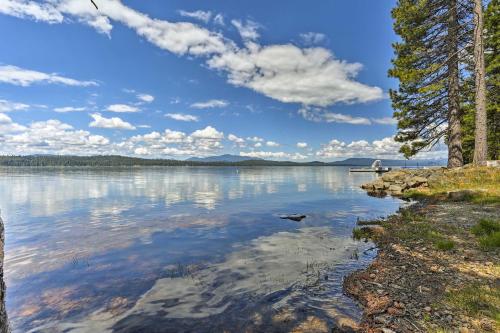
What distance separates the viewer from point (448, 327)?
610cm

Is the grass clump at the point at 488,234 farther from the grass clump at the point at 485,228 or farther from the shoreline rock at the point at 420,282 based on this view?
the shoreline rock at the point at 420,282

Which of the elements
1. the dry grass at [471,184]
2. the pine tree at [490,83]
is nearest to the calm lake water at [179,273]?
the dry grass at [471,184]

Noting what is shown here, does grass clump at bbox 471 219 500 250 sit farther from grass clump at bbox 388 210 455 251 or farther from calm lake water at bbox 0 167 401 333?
calm lake water at bbox 0 167 401 333

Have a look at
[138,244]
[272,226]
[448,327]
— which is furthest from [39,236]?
[448,327]

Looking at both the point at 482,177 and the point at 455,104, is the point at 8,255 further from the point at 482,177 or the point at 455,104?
the point at 455,104

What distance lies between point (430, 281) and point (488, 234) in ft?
18.3

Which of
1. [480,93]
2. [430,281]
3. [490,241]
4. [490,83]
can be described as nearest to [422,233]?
[490,241]

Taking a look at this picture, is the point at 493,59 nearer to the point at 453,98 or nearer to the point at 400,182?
the point at 453,98

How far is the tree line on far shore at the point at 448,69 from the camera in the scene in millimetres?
26867

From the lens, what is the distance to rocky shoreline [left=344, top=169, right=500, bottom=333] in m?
6.45

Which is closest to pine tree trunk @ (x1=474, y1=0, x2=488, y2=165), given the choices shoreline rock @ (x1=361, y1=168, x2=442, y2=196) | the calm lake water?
shoreline rock @ (x1=361, y1=168, x2=442, y2=196)

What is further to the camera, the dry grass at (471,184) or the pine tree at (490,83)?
the pine tree at (490,83)

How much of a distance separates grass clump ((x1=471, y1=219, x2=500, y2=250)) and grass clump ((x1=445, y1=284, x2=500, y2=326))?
3915mm

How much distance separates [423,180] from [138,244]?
33570 mm
